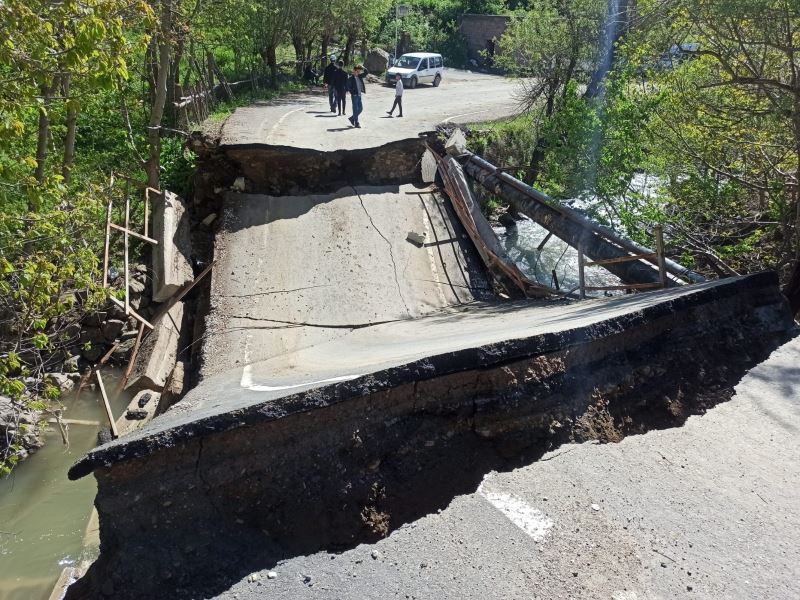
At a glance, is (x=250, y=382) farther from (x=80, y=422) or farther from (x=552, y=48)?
(x=552, y=48)

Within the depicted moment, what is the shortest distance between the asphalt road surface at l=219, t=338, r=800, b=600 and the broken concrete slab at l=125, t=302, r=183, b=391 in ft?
24.0

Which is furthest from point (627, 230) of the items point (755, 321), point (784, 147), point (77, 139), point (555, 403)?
point (77, 139)

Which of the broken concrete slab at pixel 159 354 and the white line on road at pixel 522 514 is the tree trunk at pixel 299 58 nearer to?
the broken concrete slab at pixel 159 354

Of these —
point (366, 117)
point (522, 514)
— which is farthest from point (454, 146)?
point (522, 514)

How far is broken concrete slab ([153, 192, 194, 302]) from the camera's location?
38.0 feet

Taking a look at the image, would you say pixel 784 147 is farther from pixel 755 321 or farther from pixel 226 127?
pixel 226 127

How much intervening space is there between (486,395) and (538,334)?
571 mm

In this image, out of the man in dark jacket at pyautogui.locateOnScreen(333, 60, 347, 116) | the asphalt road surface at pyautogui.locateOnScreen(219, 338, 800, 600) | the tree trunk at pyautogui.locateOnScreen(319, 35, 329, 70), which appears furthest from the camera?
the tree trunk at pyautogui.locateOnScreen(319, 35, 329, 70)

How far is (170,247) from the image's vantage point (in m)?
12.1

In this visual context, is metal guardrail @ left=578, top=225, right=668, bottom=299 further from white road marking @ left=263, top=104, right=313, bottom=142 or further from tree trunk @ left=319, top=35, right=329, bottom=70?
tree trunk @ left=319, top=35, right=329, bottom=70

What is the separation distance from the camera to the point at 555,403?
432 cm

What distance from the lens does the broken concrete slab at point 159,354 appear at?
10000 mm

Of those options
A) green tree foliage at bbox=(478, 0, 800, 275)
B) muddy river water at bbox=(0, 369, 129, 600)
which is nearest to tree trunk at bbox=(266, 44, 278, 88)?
green tree foliage at bbox=(478, 0, 800, 275)

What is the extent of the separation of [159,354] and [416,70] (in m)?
20.8
